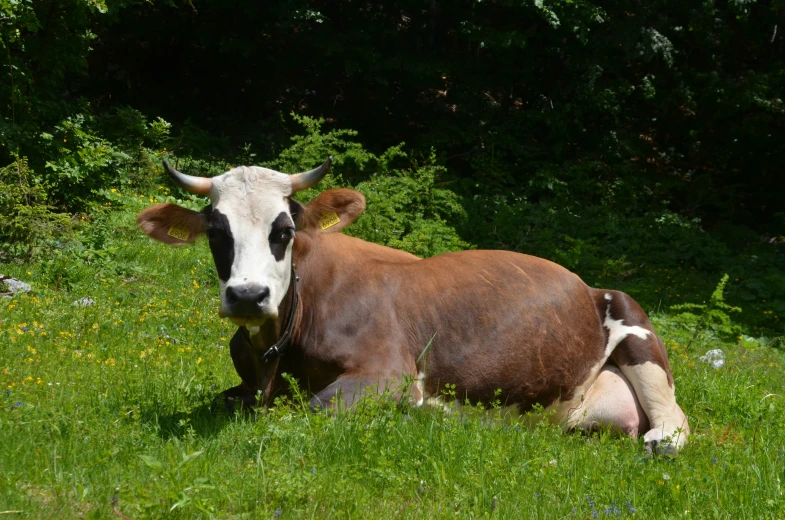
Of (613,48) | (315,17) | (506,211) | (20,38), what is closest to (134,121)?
(20,38)

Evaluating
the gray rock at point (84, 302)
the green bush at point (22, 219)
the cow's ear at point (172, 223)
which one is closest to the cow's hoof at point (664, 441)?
the cow's ear at point (172, 223)

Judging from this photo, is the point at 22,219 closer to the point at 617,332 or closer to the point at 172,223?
the point at 172,223

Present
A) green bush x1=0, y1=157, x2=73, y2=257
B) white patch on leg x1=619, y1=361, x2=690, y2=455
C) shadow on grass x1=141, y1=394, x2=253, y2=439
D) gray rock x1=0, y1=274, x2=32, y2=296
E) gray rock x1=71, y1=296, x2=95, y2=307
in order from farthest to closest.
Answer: green bush x1=0, y1=157, x2=73, y2=257 < gray rock x1=0, y1=274, x2=32, y2=296 < gray rock x1=71, y1=296, x2=95, y2=307 < white patch on leg x1=619, y1=361, x2=690, y2=455 < shadow on grass x1=141, y1=394, x2=253, y2=439

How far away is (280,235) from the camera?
5035 millimetres

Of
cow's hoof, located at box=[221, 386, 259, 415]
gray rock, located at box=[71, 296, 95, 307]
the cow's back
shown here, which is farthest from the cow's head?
gray rock, located at box=[71, 296, 95, 307]

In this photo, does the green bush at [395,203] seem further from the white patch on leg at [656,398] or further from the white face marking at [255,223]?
the white patch on leg at [656,398]

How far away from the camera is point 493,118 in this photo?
19688mm

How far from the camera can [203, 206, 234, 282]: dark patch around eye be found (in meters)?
4.86

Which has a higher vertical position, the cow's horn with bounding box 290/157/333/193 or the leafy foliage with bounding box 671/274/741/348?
the cow's horn with bounding box 290/157/333/193

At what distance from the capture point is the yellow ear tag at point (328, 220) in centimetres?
558

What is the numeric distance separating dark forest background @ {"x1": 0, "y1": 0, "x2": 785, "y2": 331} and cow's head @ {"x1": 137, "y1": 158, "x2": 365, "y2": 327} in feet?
30.7

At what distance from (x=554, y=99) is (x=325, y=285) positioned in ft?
48.9

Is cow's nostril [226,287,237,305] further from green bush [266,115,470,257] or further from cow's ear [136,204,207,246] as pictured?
green bush [266,115,470,257]

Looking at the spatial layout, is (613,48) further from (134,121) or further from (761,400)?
(761,400)
